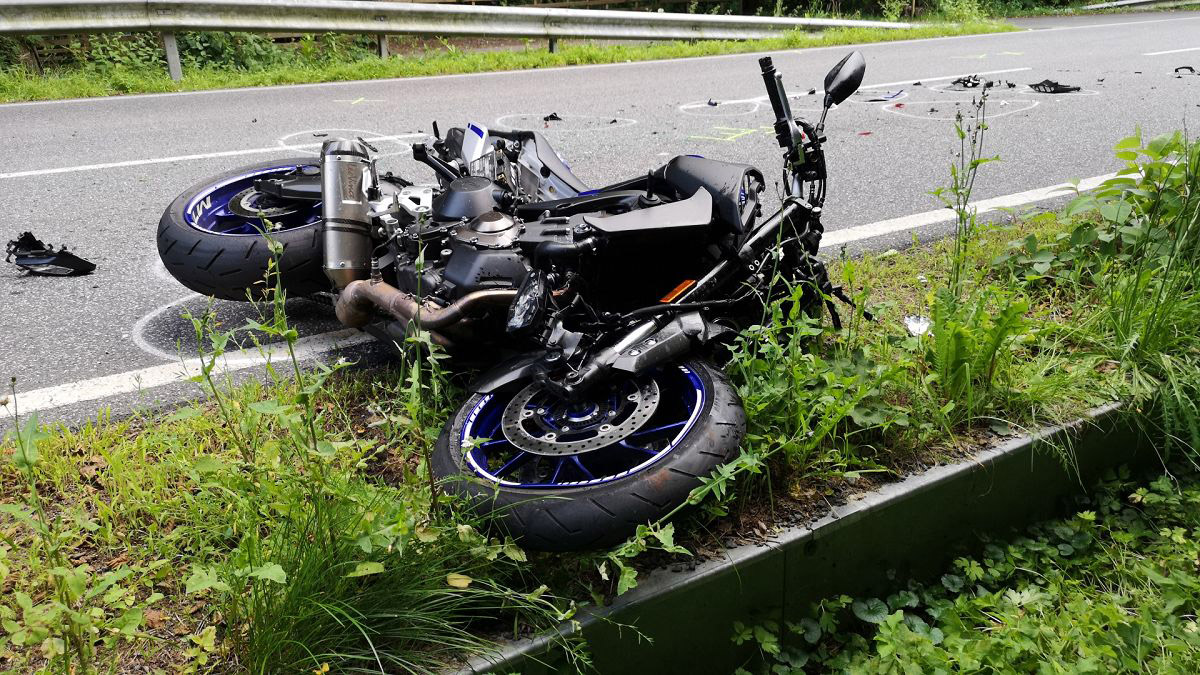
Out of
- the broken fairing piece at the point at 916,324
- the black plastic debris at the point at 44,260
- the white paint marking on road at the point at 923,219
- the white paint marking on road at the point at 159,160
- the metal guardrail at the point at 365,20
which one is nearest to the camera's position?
the broken fairing piece at the point at 916,324

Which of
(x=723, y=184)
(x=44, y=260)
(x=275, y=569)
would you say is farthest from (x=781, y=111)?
(x=44, y=260)

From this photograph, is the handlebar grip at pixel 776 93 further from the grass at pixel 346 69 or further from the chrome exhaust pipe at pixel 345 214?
the grass at pixel 346 69

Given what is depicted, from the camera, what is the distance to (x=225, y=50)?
11141 mm

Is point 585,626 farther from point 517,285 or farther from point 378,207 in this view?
point 378,207

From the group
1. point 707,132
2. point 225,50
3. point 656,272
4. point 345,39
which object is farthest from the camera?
point 345,39

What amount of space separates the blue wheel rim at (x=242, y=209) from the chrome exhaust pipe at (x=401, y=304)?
75 cm

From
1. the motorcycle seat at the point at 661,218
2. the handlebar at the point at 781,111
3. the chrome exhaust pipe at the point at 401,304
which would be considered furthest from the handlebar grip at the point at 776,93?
the chrome exhaust pipe at the point at 401,304

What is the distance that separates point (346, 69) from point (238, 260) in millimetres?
6806

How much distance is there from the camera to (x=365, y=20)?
1043 centimetres

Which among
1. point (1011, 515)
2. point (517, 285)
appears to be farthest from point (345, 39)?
point (1011, 515)

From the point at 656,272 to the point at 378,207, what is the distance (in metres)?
1.23

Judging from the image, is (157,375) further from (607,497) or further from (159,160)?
(159,160)

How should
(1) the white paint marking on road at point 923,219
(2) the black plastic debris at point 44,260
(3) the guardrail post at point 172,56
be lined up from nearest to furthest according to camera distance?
(2) the black plastic debris at point 44,260, (1) the white paint marking on road at point 923,219, (3) the guardrail post at point 172,56

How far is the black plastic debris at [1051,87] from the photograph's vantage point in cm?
846
